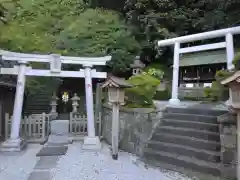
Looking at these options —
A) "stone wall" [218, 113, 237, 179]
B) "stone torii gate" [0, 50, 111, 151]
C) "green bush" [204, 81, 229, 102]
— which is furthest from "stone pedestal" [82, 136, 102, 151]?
"green bush" [204, 81, 229, 102]

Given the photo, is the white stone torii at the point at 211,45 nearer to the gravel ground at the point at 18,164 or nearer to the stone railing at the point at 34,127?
the stone railing at the point at 34,127

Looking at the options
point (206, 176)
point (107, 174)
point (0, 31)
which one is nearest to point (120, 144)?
point (107, 174)

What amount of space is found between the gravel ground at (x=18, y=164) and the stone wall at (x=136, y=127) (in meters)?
2.76

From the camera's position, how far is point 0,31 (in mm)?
12203

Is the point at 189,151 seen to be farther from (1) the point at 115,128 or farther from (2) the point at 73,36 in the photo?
(2) the point at 73,36

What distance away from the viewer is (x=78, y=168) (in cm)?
619

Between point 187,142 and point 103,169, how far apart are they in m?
2.21

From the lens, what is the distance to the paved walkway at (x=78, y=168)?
5520mm

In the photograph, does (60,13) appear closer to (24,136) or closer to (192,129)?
(24,136)

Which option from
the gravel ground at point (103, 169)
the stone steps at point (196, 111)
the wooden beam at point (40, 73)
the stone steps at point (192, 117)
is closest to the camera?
the gravel ground at point (103, 169)

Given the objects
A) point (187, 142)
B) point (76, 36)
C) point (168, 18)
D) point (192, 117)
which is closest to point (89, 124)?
point (192, 117)

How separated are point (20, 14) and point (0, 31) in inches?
152

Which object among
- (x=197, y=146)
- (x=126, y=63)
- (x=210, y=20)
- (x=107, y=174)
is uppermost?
(x=210, y=20)

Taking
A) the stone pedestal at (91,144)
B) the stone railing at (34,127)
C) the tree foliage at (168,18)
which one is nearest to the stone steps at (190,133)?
the stone pedestal at (91,144)
